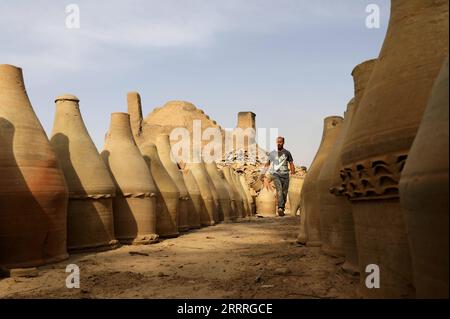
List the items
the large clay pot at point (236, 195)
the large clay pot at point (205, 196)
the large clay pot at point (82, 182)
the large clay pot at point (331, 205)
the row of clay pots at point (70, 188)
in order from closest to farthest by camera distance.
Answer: the large clay pot at point (331, 205) → the row of clay pots at point (70, 188) → the large clay pot at point (82, 182) → the large clay pot at point (205, 196) → the large clay pot at point (236, 195)

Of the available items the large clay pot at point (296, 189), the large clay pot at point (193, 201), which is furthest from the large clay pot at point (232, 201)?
the large clay pot at point (193, 201)

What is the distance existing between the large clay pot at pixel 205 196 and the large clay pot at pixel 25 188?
299 inches

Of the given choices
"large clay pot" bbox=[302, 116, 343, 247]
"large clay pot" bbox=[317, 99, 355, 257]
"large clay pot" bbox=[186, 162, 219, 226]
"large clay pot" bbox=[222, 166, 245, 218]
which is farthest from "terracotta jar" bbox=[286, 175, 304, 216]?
"large clay pot" bbox=[317, 99, 355, 257]

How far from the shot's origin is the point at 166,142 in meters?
11.5

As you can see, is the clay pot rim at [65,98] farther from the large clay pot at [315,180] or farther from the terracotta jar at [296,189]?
the terracotta jar at [296,189]

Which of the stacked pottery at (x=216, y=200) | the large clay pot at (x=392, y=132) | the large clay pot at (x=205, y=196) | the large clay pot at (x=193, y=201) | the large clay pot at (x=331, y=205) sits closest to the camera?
the large clay pot at (x=392, y=132)

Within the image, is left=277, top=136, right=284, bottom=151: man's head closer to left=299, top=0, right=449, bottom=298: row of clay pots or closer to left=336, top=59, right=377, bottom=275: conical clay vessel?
left=336, top=59, right=377, bottom=275: conical clay vessel

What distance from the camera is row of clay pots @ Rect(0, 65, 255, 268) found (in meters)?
5.48

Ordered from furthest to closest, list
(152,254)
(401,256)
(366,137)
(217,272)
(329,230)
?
(152,254), (329,230), (217,272), (366,137), (401,256)

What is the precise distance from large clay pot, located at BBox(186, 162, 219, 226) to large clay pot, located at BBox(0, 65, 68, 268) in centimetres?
759

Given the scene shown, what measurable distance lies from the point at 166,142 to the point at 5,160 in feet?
20.0

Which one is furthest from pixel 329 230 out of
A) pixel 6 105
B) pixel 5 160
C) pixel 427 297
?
pixel 6 105

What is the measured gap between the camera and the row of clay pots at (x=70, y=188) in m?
5.48
